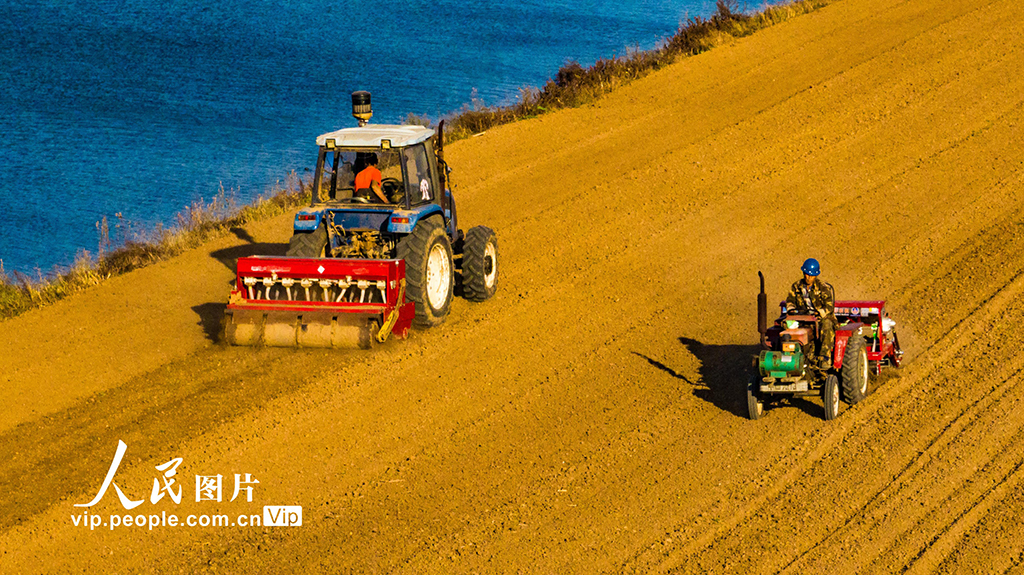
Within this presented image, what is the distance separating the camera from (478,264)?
1482cm

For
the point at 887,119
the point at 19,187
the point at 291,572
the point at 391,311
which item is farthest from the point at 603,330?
the point at 19,187

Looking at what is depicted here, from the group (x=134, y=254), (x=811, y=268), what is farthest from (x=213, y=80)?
(x=811, y=268)

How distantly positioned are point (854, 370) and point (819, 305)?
84 centimetres

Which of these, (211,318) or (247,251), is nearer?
(211,318)

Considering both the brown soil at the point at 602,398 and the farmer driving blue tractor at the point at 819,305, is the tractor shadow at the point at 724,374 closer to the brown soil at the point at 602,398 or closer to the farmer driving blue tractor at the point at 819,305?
the brown soil at the point at 602,398

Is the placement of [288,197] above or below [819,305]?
above

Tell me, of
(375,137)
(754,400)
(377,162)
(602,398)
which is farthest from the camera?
(377,162)

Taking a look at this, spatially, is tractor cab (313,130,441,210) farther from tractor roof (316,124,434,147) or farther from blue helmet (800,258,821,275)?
blue helmet (800,258,821,275)

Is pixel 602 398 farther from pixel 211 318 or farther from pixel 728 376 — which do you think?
pixel 211 318

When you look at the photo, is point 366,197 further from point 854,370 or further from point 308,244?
point 854,370

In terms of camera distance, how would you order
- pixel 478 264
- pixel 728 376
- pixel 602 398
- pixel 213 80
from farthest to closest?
pixel 213 80 → pixel 478 264 → pixel 728 376 → pixel 602 398

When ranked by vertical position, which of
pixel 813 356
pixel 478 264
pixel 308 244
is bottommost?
pixel 813 356

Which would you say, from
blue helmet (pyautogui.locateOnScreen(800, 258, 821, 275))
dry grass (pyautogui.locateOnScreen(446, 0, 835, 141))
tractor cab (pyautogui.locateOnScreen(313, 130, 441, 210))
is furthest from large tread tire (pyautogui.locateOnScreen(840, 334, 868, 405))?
dry grass (pyautogui.locateOnScreen(446, 0, 835, 141))

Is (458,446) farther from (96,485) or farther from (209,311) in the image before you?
(209,311)
